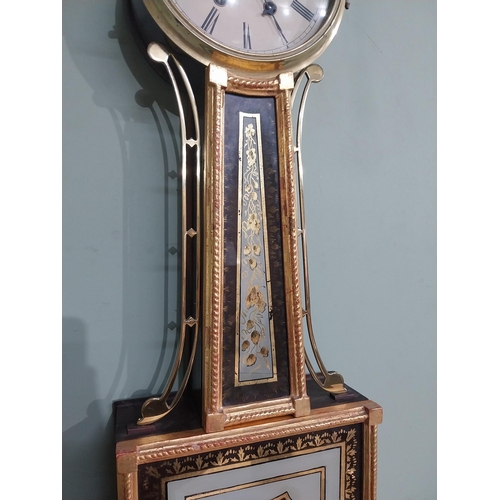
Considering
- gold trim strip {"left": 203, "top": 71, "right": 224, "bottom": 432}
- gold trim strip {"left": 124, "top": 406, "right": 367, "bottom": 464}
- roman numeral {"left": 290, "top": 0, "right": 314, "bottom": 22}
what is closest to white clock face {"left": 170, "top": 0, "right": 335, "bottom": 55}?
roman numeral {"left": 290, "top": 0, "right": 314, "bottom": 22}

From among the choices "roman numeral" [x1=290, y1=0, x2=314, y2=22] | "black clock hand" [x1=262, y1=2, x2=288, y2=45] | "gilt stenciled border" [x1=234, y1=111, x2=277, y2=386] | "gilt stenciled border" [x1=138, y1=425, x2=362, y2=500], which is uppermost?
"roman numeral" [x1=290, y1=0, x2=314, y2=22]

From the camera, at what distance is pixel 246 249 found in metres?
0.72

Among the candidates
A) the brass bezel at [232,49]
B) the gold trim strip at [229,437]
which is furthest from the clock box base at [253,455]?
the brass bezel at [232,49]

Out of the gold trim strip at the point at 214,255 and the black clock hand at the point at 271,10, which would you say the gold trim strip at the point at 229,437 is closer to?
the gold trim strip at the point at 214,255

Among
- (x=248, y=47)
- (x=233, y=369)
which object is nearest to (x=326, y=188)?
(x=248, y=47)

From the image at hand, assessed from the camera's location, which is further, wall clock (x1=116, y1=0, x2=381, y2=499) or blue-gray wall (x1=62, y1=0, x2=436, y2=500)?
blue-gray wall (x1=62, y1=0, x2=436, y2=500)

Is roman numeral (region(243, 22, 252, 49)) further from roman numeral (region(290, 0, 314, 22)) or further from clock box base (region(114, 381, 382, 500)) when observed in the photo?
clock box base (region(114, 381, 382, 500))

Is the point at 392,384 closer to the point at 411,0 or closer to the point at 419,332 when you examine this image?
the point at 419,332

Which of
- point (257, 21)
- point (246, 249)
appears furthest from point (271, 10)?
point (246, 249)

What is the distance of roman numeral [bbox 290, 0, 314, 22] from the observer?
29.6 inches

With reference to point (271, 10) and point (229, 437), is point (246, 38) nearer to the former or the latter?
point (271, 10)

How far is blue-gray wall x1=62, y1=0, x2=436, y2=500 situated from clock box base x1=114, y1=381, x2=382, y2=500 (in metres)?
0.15

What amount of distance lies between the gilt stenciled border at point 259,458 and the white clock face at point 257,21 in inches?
29.8

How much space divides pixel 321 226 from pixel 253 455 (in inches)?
22.7
